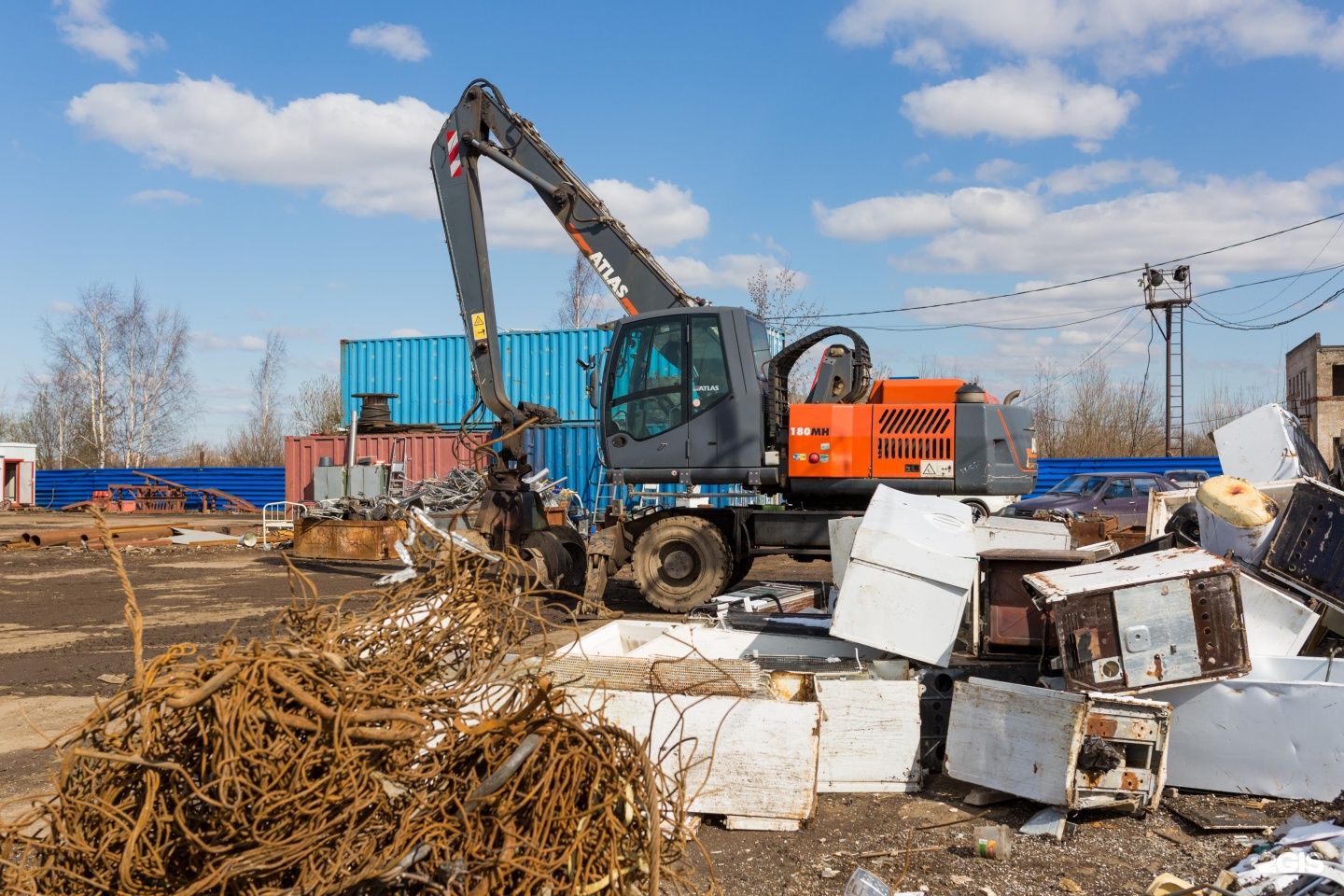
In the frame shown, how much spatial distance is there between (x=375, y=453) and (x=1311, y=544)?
19.1m

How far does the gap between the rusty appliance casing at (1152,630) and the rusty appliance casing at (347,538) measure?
1131cm

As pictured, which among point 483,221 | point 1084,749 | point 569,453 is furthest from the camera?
point 569,453

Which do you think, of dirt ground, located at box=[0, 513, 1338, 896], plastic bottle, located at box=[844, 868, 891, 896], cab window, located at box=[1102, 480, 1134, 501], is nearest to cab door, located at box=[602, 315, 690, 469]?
dirt ground, located at box=[0, 513, 1338, 896]

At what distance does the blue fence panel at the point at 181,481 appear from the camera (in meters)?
30.9

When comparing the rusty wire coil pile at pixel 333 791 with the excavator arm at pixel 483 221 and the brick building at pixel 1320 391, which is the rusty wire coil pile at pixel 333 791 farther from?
the brick building at pixel 1320 391

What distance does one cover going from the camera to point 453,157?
399 inches

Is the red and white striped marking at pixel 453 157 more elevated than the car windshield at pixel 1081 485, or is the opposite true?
the red and white striped marking at pixel 453 157

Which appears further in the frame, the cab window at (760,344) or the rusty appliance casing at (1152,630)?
the cab window at (760,344)

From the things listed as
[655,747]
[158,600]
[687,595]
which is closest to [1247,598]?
[655,747]

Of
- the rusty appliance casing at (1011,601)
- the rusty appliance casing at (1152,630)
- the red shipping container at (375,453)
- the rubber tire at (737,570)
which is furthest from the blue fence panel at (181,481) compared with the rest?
the rusty appliance casing at (1152,630)

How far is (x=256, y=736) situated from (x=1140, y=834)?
11.3 ft

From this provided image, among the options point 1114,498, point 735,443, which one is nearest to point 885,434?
point 735,443

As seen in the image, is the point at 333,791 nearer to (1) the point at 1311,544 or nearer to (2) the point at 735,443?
(1) the point at 1311,544

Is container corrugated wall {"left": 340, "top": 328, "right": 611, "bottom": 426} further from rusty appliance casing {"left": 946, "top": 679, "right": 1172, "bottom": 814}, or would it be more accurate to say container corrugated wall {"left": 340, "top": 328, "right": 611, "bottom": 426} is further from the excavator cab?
rusty appliance casing {"left": 946, "top": 679, "right": 1172, "bottom": 814}
